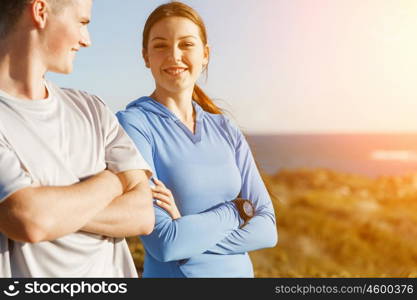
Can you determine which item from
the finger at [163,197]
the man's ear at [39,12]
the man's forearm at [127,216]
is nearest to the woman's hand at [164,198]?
the finger at [163,197]

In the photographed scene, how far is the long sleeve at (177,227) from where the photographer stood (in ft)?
6.40

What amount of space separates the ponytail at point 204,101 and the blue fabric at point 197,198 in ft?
0.46

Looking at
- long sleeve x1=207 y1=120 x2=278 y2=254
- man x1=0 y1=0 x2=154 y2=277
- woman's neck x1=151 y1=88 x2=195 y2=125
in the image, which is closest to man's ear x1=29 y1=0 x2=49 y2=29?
man x1=0 y1=0 x2=154 y2=277

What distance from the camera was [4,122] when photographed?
1507mm

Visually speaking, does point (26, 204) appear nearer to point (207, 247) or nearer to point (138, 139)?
point (138, 139)

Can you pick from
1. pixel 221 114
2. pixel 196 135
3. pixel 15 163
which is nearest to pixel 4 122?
pixel 15 163

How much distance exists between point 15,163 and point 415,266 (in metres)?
3.51

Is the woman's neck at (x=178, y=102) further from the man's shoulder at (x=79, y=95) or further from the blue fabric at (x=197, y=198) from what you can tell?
the man's shoulder at (x=79, y=95)

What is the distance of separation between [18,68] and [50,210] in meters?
0.38

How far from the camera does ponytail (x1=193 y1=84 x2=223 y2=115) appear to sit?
7.72 ft

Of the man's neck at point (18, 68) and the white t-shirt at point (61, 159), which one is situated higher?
the man's neck at point (18, 68)

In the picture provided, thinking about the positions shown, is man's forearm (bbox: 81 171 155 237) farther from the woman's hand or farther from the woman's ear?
the woman's ear

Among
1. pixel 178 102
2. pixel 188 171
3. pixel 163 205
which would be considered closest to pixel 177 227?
pixel 163 205

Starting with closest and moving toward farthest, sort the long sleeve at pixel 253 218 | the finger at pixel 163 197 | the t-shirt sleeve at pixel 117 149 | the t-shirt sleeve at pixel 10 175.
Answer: the t-shirt sleeve at pixel 10 175
the t-shirt sleeve at pixel 117 149
the finger at pixel 163 197
the long sleeve at pixel 253 218
